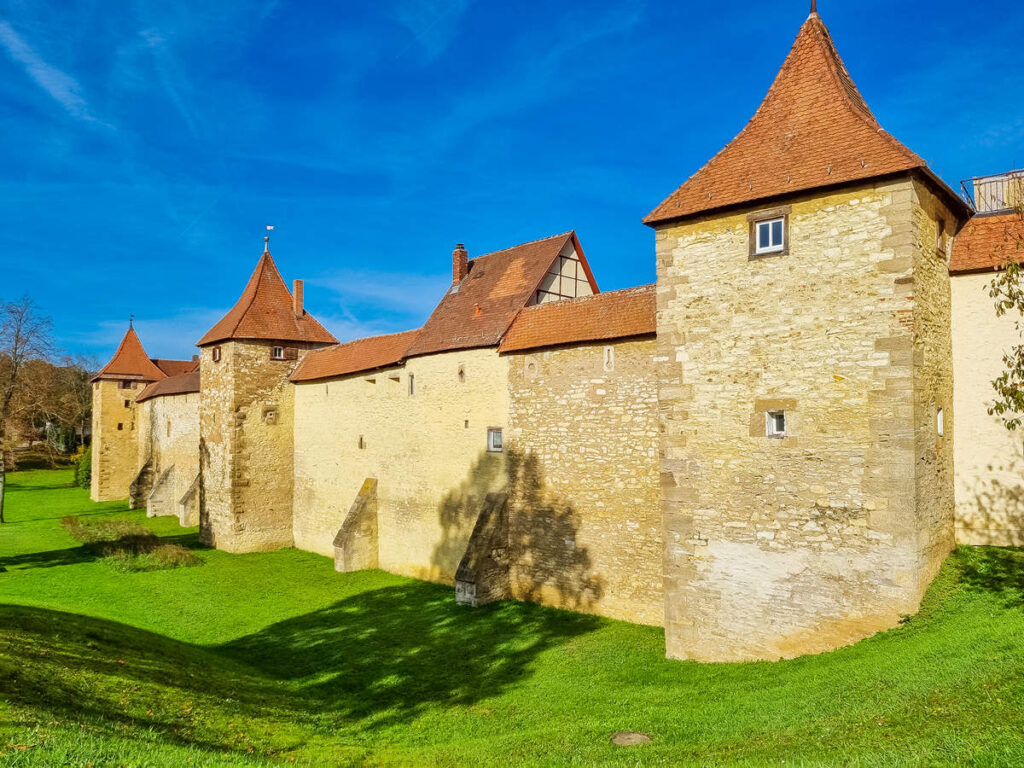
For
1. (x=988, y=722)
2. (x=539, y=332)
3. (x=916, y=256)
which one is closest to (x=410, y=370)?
(x=539, y=332)

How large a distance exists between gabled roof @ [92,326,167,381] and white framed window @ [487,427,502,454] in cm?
3478

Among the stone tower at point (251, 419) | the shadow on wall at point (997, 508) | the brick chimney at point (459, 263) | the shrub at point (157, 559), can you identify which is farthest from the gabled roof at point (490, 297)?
the shrub at point (157, 559)

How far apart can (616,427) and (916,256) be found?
22.5 ft

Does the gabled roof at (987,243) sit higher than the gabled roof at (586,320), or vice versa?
the gabled roof at (987,243)

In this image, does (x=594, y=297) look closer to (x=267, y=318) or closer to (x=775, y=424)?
(x=775, y=424)

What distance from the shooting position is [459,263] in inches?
869

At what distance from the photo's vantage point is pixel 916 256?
9992 millimetres

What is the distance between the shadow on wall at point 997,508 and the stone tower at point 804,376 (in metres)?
0.45

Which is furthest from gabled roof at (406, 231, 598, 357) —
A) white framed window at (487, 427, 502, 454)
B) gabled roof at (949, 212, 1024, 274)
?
gabled roof at (949, 212, 1024, 274)

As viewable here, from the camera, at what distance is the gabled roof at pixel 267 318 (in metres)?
26.5

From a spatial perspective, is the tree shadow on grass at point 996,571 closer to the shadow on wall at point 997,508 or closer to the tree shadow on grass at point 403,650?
the shadow on wall at point 997,508

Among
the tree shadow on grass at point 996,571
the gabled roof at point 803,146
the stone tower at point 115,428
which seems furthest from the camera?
the stone tower at point 115,428

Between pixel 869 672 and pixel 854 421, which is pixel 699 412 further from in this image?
pixel 869 672

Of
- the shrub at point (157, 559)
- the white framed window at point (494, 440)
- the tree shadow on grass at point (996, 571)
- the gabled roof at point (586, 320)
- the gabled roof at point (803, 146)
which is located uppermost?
the gabled roof at point (803, 146)
